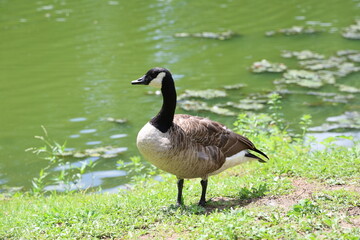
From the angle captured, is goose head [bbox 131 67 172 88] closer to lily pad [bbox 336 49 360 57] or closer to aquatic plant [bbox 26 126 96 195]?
aquatic plant [bbox 26 126 96 195]

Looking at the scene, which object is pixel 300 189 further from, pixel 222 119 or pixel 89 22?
pixel 89 22

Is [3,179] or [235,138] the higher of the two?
[235,138]

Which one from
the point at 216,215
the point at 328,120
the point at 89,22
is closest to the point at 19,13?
the point at 89,22

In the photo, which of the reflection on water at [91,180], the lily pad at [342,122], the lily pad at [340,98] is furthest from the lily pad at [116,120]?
the lily pad at [340,98]

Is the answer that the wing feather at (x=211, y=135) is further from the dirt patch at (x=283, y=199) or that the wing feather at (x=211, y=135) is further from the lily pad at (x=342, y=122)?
the lily pad at (x=342, y=122)

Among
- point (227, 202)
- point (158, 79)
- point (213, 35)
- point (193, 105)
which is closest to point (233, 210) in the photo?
point (227, 202)

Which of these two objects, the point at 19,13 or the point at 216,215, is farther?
the point at 19,13

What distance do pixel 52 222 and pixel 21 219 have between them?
736 millimetres

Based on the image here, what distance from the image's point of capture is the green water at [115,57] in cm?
1086

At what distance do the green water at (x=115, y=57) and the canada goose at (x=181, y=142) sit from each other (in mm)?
3216

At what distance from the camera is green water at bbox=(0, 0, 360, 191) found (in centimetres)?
1086

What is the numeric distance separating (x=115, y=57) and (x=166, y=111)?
972 centimetres

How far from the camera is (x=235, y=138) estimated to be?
20.3 feet

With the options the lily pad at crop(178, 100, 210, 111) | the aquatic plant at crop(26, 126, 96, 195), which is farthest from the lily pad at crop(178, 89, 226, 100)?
the aquatic plant at crop(26, 126, 96, 195)
